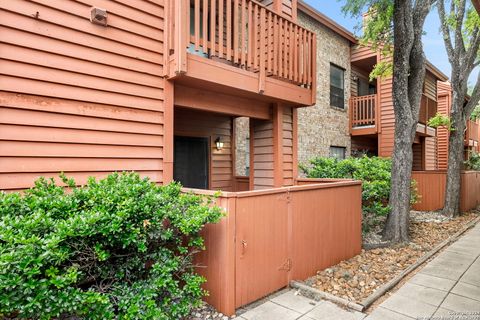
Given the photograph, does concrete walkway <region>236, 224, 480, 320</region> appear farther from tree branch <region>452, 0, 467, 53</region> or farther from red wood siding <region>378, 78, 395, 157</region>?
red wood siding <region>378, 78, 395, 157</region>

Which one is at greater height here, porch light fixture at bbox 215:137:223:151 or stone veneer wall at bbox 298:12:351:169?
stone veneer wall at bbox 298:12:351:169

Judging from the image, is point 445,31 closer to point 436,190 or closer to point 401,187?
point 436,190

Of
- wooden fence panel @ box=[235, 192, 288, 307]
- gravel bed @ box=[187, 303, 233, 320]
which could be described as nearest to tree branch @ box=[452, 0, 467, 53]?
wooden fence panel @ box=[235, 192, 288, 307]

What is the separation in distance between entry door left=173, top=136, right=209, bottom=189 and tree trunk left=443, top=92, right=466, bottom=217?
23.8 feet

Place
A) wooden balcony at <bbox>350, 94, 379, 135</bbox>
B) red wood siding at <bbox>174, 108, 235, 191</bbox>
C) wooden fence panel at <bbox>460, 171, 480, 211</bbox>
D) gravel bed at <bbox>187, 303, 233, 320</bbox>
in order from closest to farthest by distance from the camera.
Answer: gravel bed at <bbox>187, 303, 233, 320</bbox> < red wood siding at <bbox>174, 108, 235, 191</bbox> < wooden fence panel at <bbox>460, 171, 480, 211</bbox> < wooden balcony at <bbox>350, 94, 379, 135</bbox>

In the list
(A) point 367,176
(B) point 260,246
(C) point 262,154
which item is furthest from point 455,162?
(B) point 260,246

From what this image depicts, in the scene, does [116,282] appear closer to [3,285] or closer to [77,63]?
[3,285]

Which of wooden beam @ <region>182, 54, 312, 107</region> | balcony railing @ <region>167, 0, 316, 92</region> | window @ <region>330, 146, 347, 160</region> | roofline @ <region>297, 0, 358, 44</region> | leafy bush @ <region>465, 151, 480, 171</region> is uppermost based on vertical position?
roofline @ <region>297, 0, 358, 44</region>

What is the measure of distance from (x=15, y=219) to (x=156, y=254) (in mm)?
1136

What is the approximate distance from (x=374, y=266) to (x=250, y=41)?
13.2ft

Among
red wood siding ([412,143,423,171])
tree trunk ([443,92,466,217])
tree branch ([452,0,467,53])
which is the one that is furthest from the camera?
red wood siding ([412,143,423,171])

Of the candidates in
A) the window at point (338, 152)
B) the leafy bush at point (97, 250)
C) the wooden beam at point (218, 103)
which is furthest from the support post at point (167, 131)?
the window at point (338, 152)

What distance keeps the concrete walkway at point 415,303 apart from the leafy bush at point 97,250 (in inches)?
37.5

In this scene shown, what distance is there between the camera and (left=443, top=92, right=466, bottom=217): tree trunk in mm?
8445
